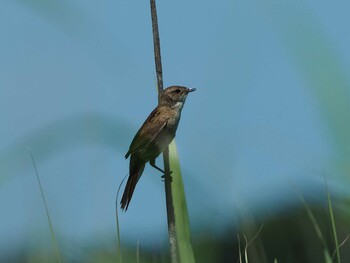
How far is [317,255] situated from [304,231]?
35 centimetres

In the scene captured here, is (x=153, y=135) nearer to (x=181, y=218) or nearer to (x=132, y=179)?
(x=132, y=179)

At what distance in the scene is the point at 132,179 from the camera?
421 cm

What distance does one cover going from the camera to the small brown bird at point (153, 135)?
403 cm

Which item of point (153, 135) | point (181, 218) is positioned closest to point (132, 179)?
point (153, 135)

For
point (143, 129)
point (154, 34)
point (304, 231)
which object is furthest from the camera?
point (143, 129)

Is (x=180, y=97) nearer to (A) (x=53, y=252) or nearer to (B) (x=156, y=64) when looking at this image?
(B) (x=156, y=64)

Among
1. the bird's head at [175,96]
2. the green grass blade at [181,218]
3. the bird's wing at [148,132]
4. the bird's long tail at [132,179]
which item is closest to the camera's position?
the green grass blade at [181,218]

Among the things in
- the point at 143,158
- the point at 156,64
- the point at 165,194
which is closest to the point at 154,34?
the point at 156,64

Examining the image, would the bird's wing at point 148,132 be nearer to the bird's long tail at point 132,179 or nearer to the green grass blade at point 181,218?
the bird's long tail at point 132,179

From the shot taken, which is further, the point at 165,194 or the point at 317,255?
the point at 165,194

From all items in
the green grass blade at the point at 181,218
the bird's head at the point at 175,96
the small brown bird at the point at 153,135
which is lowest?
the green grass blade at the point at 181,218

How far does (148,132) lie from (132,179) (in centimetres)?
27

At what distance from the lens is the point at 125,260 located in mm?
2283

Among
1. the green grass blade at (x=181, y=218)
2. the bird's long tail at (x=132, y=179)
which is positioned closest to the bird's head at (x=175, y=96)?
the bird's long tail at (x=132, y=179)
